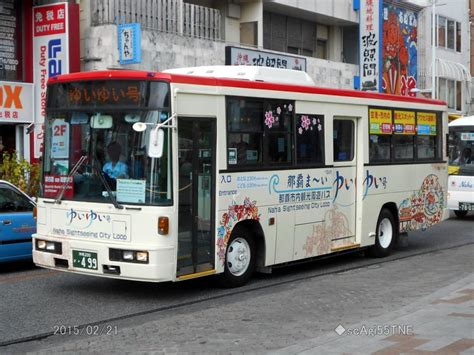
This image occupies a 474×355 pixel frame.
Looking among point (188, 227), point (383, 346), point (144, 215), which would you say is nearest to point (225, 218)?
point (188, 227)

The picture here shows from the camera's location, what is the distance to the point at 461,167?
2020 centimetres

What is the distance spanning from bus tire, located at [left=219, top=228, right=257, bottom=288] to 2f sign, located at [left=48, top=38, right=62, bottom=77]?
10645mm

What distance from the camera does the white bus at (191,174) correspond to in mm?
8500

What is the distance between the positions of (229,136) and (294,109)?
156cm

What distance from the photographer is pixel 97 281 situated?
10.3 meters

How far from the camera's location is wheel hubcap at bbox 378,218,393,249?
13.0 metres

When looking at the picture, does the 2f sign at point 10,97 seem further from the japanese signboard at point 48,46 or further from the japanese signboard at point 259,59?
the japanese signboard at point 259,59

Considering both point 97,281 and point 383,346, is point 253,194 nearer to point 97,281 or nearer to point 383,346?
point 97,281

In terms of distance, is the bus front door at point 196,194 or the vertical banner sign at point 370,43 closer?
the bus front door at point 196,194

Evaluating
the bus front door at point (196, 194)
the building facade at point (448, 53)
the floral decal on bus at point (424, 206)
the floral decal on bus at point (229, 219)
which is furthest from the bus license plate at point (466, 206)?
the building facade at point (448, 53)

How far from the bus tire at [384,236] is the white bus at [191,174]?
1.28 meters

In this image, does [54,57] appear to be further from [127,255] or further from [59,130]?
[127,255]

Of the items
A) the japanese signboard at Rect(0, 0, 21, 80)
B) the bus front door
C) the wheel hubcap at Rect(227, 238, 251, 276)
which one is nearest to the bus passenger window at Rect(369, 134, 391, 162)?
the wheel hubcap at Rect(227, 238, 251, 276)
